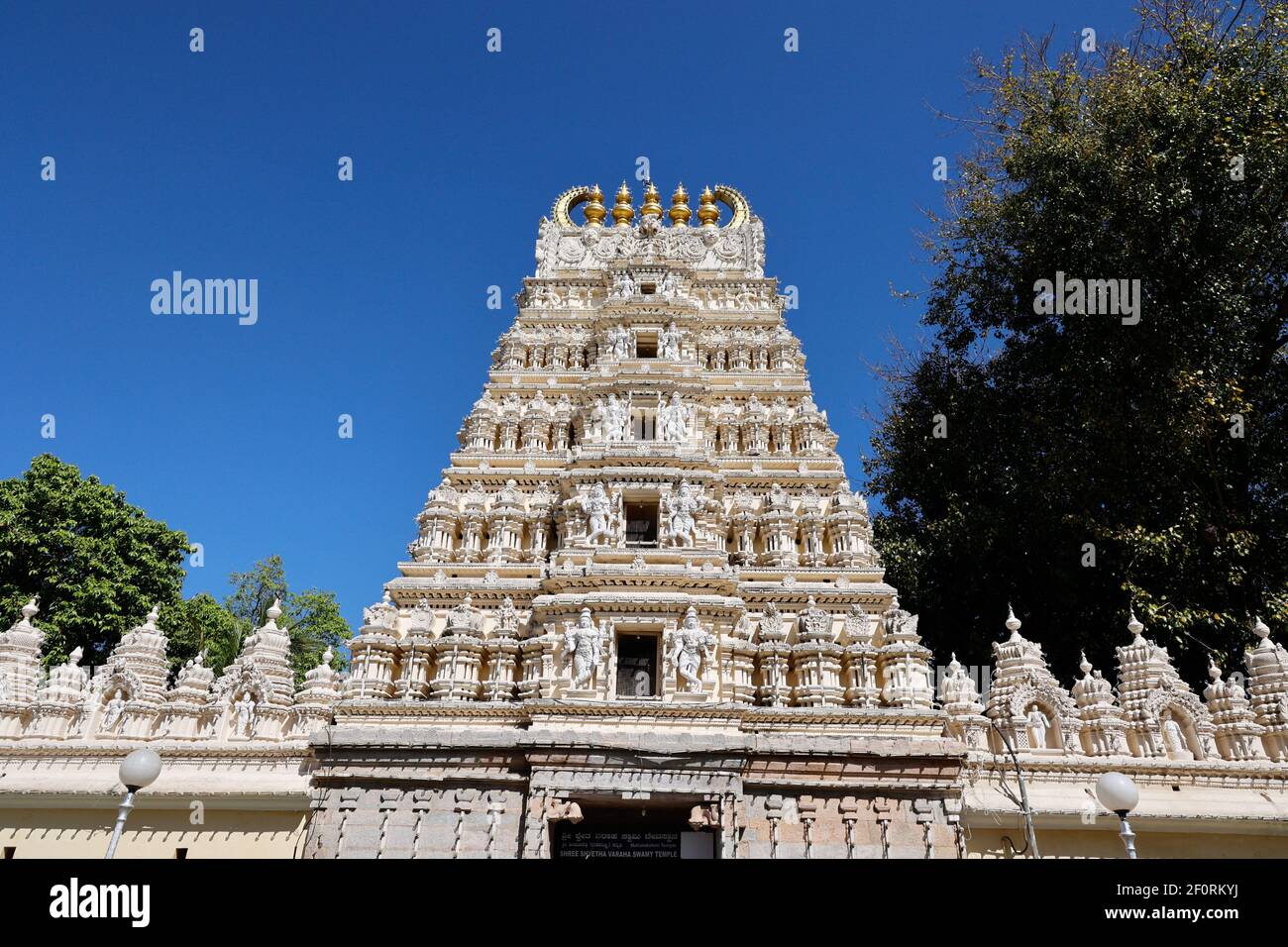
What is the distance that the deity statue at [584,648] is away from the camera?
47.8 feet

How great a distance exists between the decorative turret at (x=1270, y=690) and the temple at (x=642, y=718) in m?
0.05

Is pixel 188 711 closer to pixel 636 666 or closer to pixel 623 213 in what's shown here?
pixel 636 666

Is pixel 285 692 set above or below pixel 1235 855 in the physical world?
above

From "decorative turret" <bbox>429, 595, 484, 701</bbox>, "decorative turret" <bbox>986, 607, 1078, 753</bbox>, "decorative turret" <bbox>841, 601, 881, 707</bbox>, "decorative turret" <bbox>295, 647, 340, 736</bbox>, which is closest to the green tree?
"decorative turret" <bbox>295, 647, 340, 736</bbox>

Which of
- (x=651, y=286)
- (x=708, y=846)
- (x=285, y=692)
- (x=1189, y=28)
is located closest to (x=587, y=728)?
(x=708, y=846)

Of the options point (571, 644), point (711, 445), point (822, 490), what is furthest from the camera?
point (711, 445)

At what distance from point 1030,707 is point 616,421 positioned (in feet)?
36.1

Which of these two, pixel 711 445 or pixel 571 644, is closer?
pixel 571 644

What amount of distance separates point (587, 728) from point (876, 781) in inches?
197

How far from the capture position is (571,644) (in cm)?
1492

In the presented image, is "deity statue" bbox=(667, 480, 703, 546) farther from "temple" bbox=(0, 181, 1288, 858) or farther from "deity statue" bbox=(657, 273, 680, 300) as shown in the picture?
"deity statue" bbox=(657, 273, 680, 300)

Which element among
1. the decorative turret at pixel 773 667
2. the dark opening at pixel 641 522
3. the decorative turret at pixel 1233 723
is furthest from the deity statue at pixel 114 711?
the decorative turret at pixel 1233 723

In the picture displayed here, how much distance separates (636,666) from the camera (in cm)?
1575
